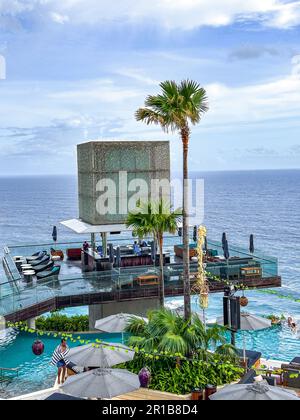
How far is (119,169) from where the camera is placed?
3144 centimetres

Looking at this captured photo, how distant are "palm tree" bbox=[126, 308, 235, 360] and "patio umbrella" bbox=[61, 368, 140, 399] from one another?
4.21m

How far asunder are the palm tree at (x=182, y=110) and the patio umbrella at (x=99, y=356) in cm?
395

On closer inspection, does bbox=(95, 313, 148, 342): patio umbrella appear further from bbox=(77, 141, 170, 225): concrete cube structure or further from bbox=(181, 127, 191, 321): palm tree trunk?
bbox=(77, 141, 170, 225): concrete cube structure

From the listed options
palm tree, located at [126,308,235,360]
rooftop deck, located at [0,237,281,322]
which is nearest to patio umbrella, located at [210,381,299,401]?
palm tree, located at [126,308,235,360]

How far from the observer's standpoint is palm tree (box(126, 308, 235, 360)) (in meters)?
19.3

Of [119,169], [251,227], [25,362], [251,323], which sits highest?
[119,169]

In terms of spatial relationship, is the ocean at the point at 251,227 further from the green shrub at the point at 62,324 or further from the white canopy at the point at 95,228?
the green shrub at the point at 62,324

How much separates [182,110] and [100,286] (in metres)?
9.74

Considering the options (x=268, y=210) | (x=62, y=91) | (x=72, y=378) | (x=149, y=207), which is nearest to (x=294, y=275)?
(x=149, y=207)

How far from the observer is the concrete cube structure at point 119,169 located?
102ft

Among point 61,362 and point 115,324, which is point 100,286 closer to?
point 115,324

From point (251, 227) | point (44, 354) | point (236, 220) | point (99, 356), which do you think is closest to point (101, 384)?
point (99, 356)

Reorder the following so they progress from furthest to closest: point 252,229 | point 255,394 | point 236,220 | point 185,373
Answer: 1. point 236,220
2. point 252,229
3. point 185,373
4. point 255,394

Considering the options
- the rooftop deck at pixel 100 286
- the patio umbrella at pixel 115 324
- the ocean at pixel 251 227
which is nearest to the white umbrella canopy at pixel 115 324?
the patio umbrella at pixel 115 324
